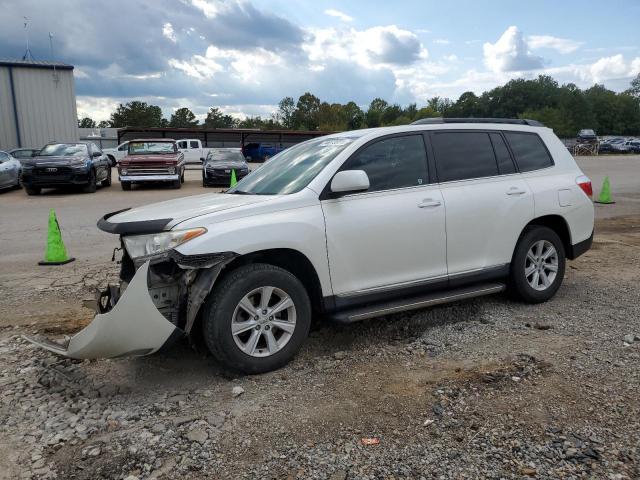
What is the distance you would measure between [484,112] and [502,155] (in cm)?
12281

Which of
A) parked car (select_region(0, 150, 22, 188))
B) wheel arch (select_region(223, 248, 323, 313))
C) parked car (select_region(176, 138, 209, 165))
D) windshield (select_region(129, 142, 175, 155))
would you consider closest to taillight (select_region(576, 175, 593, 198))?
wheel arch (select_region(223, 248, 323, 313))

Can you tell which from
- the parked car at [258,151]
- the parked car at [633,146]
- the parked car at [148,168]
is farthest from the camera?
the parked car at [633,146]

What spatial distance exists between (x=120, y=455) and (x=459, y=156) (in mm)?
3720

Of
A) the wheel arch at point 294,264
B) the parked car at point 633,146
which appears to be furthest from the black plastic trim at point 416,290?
the parked car at point 633,146

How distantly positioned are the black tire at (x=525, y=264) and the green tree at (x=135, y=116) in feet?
296

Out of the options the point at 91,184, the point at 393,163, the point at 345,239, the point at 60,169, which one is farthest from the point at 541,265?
the point at 91,184

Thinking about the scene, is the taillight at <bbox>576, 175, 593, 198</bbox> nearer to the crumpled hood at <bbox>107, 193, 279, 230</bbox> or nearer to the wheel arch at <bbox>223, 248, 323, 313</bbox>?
the wheel arch at <bbox>223, 248, 323, 313</bbox>

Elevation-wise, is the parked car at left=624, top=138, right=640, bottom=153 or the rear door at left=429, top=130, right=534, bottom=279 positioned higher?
the parked car at left=624, top=138, right=640, bottom=153

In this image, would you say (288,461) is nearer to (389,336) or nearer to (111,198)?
(389,336)

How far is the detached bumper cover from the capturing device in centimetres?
337

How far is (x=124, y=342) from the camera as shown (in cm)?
342

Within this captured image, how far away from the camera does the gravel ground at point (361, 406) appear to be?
281 centimetres

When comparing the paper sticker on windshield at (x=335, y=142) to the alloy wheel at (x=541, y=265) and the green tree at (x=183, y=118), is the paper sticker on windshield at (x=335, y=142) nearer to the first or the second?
the alloy wheel at (x=541, y=265)

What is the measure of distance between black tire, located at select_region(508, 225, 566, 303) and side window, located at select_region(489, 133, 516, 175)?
63cm
